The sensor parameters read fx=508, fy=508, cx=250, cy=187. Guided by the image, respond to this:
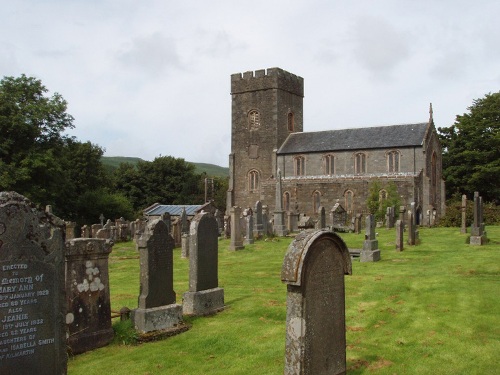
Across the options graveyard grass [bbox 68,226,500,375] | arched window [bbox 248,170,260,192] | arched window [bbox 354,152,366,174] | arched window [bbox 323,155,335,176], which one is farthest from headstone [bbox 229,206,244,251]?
arched window [bbox 248,170,260,192]

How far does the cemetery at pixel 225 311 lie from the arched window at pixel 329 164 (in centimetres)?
3267

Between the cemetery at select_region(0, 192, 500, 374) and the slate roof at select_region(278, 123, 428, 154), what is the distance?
100ft

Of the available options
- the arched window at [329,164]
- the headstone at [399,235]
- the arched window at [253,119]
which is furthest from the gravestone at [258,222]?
the arched window at [253,119]

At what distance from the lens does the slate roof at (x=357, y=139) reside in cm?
4412

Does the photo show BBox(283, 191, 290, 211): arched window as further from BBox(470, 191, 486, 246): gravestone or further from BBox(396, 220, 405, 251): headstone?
BBox(396, 220, 405, 251): headstone

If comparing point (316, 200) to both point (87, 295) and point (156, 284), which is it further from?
point (87, 295)

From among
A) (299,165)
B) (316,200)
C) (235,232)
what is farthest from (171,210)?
(235,232)

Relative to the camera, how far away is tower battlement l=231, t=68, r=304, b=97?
171 ft

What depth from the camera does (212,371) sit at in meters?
7.20

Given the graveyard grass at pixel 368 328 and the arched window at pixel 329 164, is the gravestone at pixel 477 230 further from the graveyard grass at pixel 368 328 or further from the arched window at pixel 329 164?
the arched window at pixel 329 164

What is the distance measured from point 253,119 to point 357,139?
11.9 meters

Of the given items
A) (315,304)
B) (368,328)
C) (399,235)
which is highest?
(399,235)

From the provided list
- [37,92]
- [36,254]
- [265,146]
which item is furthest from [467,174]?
[36,254]

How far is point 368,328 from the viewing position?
892 centimetres
